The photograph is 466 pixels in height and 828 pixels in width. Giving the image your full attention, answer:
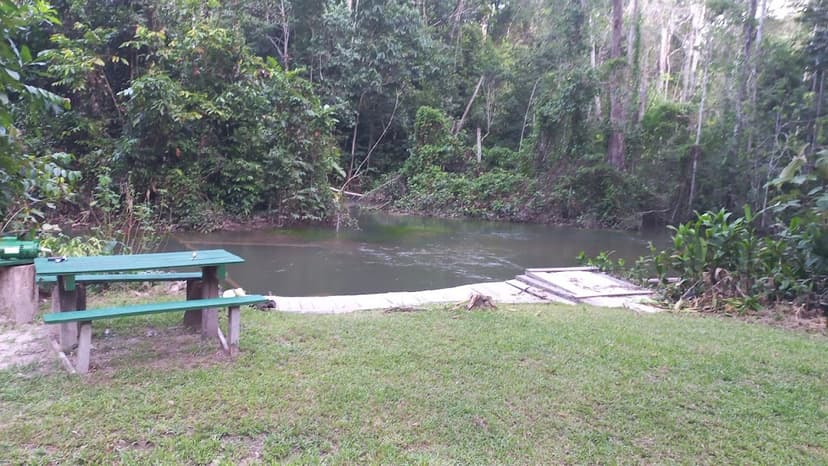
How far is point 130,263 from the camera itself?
13.3 ft

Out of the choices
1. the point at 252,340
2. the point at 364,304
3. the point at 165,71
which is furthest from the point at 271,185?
the point at 252,340

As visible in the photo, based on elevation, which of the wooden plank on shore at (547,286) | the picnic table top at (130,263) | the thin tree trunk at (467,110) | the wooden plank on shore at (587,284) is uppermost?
the thin tree trunk at (467,110)

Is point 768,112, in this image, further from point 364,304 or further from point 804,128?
point 364,304

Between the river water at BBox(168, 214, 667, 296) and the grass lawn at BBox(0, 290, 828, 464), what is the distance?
172 inches

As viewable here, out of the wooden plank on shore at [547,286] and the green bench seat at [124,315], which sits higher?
the green bench seat at [124,315]

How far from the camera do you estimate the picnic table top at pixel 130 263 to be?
3688mm

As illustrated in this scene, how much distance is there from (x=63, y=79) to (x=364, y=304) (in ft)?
36.5

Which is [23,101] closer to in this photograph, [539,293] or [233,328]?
[233,328]

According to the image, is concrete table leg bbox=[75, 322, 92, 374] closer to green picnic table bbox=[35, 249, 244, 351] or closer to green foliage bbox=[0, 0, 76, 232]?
green picnic table bbox=[35, 249, 244, 351]

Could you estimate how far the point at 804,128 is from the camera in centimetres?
1410

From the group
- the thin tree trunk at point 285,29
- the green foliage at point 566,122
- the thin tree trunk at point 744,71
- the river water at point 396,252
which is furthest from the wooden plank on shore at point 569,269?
the thin tree trunk at point 285,29

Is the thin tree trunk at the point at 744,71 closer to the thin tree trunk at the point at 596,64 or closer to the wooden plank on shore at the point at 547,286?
the thin tree trunk at the point at 596,64

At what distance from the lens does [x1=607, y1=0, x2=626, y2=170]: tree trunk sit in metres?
19.7

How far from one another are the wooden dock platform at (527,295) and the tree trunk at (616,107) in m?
12.3
